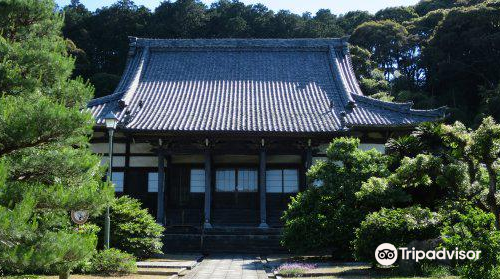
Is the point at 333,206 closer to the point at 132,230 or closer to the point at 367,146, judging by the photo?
the point at 132,230

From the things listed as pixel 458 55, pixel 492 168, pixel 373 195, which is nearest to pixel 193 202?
pixel 373 195

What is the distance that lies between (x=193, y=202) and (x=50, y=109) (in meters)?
14.3

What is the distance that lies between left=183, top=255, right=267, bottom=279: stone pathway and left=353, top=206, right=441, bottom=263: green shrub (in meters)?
2.45

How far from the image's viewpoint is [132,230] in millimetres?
12516

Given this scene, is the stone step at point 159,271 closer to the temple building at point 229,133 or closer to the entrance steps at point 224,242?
the entrance steps at point 224,242

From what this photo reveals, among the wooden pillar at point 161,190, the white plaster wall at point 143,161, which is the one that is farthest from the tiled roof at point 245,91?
the white plaster wall at point 143,161

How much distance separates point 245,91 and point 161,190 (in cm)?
667

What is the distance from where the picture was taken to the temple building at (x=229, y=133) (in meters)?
17.7

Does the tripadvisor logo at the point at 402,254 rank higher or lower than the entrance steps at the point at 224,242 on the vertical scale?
higher

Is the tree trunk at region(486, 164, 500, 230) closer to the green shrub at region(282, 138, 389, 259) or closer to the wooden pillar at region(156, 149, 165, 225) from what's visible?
the green shrub at region(282, 138, 389, 259)

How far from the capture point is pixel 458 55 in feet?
129

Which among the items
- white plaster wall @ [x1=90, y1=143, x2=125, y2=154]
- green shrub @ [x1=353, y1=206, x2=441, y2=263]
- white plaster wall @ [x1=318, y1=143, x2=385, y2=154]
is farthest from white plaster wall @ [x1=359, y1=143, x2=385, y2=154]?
white plaster wall @ [x1=90, y1=143, x2=125, y2=154]

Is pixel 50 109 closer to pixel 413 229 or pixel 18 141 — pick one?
pixel 18 141

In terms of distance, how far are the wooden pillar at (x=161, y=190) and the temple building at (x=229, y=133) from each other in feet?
0.13
